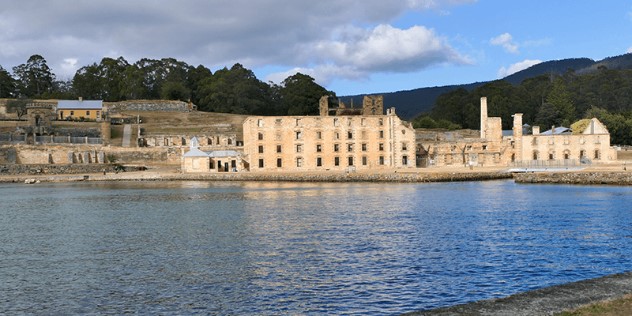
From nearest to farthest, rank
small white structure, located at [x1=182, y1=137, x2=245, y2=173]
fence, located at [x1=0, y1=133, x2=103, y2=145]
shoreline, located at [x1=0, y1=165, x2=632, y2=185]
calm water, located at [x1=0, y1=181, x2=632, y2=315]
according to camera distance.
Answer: calm water, located at [x1=0, y1=181, x2=632, y2=315] < shoreline, located at [x1=0, y1=165, x2=632, y2=185] < small white structure, located at [x1=182, y1=137, x2=245, y2=173] < fence, located at [x1=0, y1=133, x2=103, y2=145]

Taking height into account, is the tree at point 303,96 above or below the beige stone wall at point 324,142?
above

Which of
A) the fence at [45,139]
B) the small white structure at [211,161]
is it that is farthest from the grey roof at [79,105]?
the small white structure at [211,161]

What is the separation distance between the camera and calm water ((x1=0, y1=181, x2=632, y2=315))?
56.9 feet

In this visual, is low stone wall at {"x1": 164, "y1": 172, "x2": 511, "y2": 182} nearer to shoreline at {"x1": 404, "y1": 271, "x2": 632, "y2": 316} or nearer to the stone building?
the stone building

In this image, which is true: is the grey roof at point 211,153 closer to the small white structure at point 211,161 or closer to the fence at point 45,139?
the small white structure at point 211,161

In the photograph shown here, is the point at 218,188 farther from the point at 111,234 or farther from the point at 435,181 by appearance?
the point at 111,234

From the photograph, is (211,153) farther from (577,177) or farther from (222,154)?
(577,177)

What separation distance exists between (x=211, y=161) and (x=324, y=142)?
49.3 feet

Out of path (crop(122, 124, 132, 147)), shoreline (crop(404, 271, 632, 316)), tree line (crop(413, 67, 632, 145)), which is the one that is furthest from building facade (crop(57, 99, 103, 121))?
shoreline (crop(404, 271, 632, 316))

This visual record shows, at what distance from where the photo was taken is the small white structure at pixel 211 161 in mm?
78875

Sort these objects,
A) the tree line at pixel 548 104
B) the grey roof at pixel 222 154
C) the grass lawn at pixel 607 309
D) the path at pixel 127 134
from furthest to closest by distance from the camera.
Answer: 1. the tree line at pixel 548 104
2. the path at pixel 127 134
3. the grey roof at pixel 222 154
4. the grass lawn at pixel 607 309

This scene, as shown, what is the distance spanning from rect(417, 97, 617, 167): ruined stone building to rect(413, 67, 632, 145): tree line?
3292 cm

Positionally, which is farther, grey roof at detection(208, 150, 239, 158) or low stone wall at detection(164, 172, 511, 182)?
grey roof at detection(208, 150, 239, 158)

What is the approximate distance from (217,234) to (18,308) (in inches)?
536
